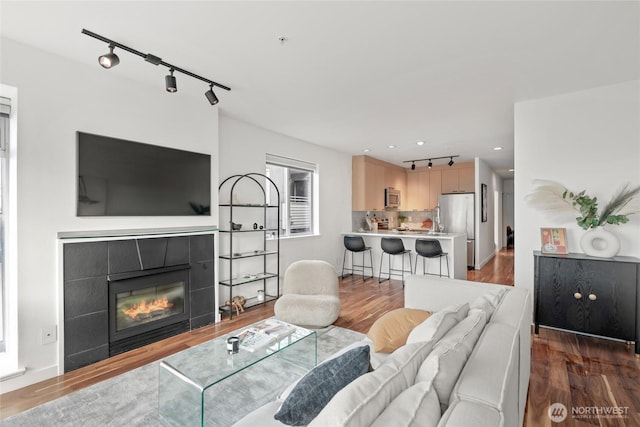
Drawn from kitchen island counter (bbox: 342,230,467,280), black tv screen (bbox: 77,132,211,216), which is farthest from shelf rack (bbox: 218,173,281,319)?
kitchen island counter (bbox: 342,230,467,280)

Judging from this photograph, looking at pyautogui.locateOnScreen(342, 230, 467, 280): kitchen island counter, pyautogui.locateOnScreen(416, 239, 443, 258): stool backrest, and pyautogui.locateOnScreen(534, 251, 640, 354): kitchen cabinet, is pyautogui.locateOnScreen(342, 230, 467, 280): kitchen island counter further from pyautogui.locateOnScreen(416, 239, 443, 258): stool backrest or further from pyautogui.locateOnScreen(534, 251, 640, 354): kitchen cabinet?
pyautogui.locateOnScreen(534, 251, 640, 354): kitchen cabinet

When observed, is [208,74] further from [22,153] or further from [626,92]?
[626,92]

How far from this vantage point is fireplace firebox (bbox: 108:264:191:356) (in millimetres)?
2844

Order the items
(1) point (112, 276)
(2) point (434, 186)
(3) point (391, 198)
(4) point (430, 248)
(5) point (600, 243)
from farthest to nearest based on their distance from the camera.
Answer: (2) point (434, 186)
(3) point (391, 198)
(4) point (430, 248)
(5) point (600, 243)
(1) point (112, 276)

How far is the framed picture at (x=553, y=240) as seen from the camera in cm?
326

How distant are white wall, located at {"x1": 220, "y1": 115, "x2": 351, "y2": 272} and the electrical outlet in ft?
7.41

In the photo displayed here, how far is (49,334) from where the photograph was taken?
2.47 metres

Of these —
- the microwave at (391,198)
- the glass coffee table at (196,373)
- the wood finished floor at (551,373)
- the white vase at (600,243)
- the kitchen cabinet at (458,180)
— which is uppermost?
the kitchen cabinet at (458,180)

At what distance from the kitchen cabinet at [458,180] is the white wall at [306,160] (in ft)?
8.83

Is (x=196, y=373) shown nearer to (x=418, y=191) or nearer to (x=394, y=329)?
(x=394, y=329)

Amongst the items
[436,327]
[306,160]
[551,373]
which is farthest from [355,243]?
[436,327]

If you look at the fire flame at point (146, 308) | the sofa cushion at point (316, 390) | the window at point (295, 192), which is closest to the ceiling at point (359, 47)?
the window at point (295, 192)

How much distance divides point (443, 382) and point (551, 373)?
2123 mm

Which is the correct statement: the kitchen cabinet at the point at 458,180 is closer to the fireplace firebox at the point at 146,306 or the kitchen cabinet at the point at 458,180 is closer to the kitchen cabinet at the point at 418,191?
the kitchen cabinet at the point at 418,191
